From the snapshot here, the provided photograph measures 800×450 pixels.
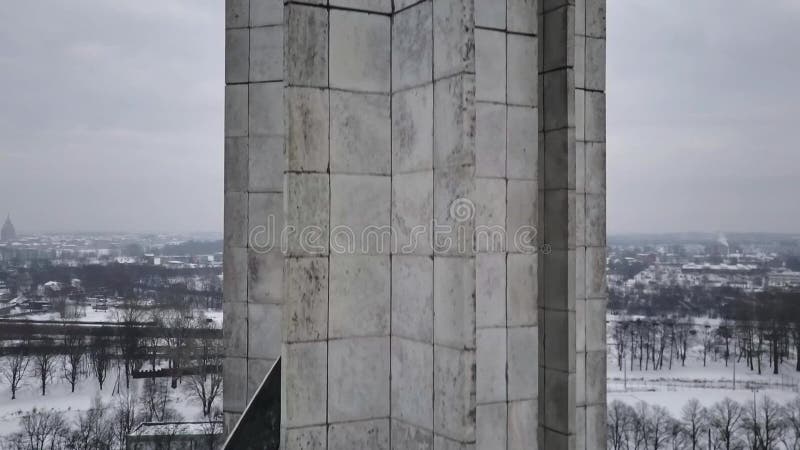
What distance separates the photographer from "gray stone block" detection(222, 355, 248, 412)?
838 centimetres

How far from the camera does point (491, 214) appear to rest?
5090 millimetres

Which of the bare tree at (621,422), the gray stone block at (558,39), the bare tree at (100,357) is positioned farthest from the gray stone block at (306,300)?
the bare tree at (100,357)

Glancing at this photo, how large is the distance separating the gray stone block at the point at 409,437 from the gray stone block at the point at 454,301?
27.0 inches

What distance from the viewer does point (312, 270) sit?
473 cm

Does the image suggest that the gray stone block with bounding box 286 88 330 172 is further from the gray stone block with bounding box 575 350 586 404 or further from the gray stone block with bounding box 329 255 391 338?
the gray stone block with bounding box 575 350 586 404

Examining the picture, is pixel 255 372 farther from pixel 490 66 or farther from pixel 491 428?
pixel 490 66

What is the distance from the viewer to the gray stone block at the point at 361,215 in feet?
15.9

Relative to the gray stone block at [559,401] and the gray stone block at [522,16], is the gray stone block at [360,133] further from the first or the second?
the gray stone block at [559,401]

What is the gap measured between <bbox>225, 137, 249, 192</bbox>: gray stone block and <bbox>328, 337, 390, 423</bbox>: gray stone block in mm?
4124

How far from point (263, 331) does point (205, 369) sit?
6447cm

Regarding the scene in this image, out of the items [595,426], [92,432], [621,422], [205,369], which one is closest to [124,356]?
[205,369]

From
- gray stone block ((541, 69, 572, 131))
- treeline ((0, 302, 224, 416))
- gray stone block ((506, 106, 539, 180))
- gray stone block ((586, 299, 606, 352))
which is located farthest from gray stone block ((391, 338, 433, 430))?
treeline ((0, 302, 224, 416))

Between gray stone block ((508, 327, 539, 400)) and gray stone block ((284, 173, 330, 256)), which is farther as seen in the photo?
gray stone block ((508, 327, 539, 400))

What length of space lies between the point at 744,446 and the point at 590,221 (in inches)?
2391
